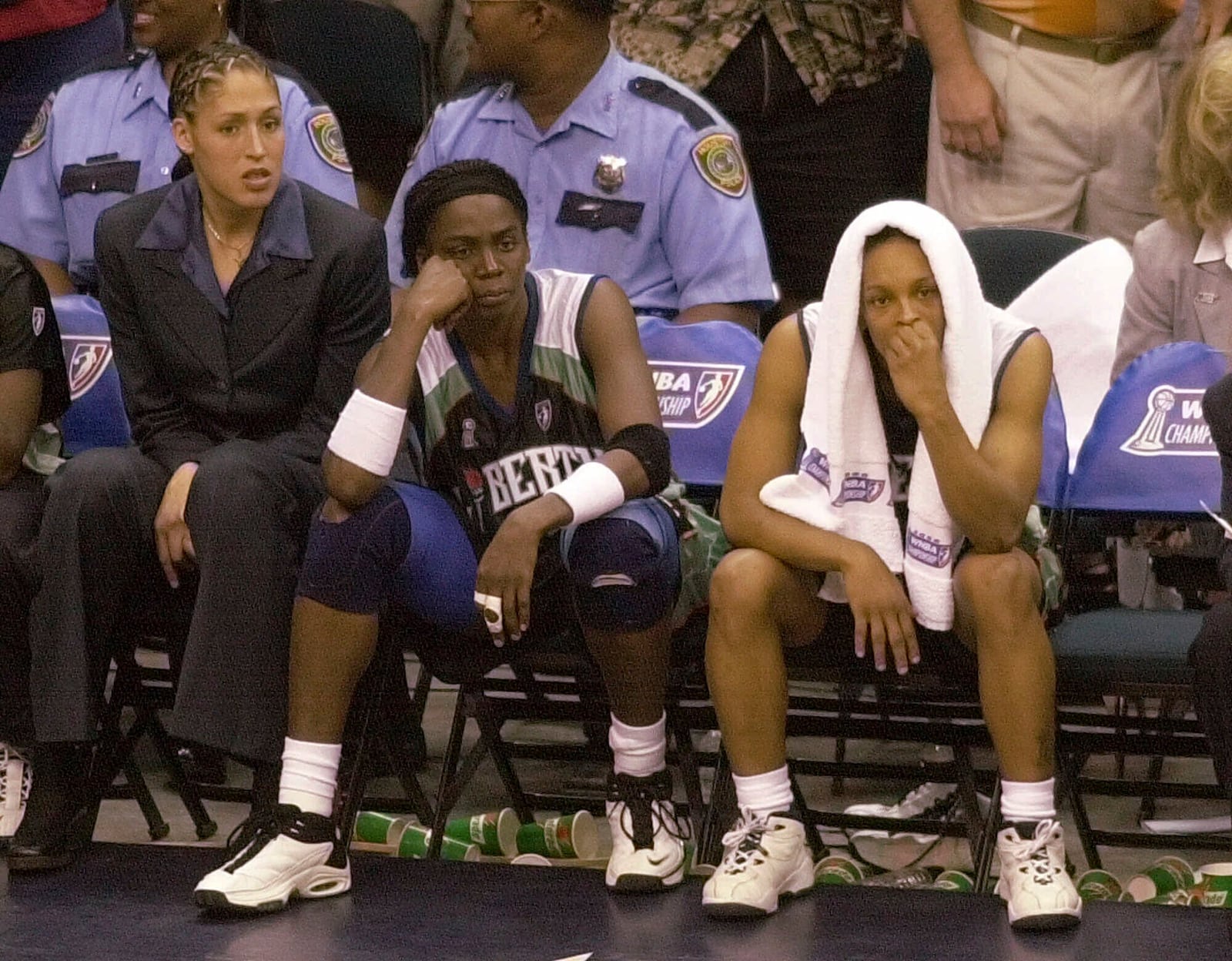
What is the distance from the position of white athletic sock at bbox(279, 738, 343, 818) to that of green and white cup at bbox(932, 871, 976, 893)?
1.08 metres

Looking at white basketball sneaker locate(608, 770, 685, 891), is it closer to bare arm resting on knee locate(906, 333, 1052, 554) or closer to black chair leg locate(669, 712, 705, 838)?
black chair leg locate(669, 712, 705, 838)

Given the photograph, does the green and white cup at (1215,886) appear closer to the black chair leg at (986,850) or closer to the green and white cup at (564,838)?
the black chair leg at (986,850)

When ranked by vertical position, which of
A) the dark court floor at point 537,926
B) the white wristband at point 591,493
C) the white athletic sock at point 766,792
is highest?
the white wristband at point 591,493

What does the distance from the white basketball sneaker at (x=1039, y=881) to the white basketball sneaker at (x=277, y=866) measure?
114 cm

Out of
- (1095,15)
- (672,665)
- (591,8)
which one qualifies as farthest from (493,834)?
(1095,15)

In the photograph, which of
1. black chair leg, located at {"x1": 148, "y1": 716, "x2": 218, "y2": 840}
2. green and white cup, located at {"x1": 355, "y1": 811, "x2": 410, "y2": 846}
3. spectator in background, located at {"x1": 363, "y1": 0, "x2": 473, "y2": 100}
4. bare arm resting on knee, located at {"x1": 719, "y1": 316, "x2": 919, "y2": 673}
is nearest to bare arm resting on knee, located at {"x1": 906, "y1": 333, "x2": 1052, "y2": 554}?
bare arm resting on knee, located at {"x1": 719, "y1": 316, "x2": 919, "y2": 673}

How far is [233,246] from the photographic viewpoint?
4.46 m

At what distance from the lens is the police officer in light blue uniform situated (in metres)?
4.81

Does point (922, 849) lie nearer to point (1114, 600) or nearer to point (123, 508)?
point (1114, 600)

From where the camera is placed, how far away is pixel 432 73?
6.10 meters

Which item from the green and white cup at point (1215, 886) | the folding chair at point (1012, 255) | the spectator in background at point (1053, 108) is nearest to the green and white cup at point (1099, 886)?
the green and white cup at point (1215, 886)

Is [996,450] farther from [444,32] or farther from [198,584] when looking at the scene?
[444,32]

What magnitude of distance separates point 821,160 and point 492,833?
185 centimetres

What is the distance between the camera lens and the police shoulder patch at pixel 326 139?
511cm
